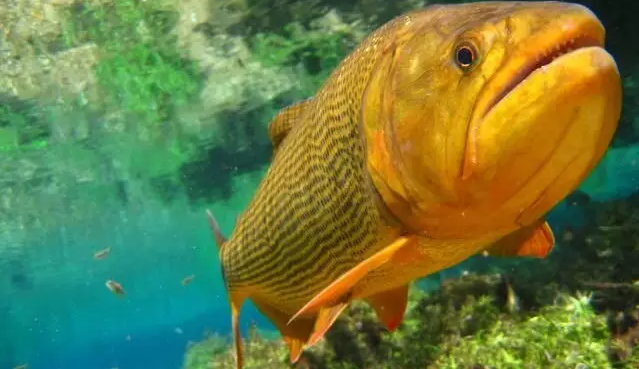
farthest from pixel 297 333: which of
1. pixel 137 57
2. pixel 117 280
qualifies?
pixel 117 280

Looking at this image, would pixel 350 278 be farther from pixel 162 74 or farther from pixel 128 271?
pixel 128 271

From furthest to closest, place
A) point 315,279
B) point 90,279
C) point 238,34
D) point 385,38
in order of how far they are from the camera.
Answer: point 90,279
point 238,34
point 315,279
point 385,38

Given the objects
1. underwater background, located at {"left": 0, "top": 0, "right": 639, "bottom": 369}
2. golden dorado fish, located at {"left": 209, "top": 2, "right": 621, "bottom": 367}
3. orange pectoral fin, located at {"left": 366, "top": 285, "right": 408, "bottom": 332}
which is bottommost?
underwater background, located at {"left": 0, "top": 0, "right": 639, "bottom": 369}

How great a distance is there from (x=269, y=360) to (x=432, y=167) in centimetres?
645

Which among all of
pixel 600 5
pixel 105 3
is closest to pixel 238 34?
pixel 105 3

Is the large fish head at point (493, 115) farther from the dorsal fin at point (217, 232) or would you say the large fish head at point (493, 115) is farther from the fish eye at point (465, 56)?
the dorsal fin at point (217, 232)

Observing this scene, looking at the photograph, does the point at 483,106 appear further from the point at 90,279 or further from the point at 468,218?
the point at 90,279

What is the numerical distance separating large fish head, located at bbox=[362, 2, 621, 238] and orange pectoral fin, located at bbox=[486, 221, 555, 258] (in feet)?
1.43

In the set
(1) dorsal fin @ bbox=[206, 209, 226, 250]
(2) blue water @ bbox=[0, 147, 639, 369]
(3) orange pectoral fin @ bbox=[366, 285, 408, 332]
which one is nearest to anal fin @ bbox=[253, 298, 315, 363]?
(3) orange pectoral fin @ bbox=[366, 285, 408, 332]

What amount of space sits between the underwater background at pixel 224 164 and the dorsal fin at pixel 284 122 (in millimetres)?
3047

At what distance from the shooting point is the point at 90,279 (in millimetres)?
53562

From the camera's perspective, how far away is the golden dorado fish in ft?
4.37

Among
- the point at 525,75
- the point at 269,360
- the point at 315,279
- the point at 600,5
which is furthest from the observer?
the point at 600,5

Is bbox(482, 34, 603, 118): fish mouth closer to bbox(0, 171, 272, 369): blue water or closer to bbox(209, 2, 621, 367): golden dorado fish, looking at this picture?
bbox(209, 2, 621, 367): golden dorado fish
